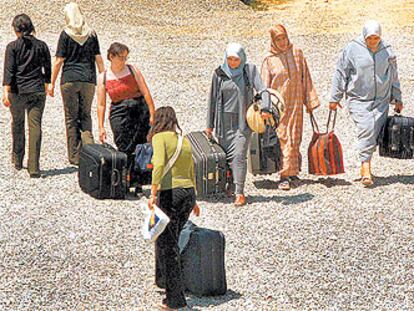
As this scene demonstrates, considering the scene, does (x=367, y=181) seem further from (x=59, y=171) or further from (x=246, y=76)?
(x=59, y=171)

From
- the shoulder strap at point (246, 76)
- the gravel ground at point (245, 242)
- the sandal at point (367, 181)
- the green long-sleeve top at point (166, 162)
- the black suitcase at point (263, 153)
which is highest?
the shoulder strap at point (246, 76)

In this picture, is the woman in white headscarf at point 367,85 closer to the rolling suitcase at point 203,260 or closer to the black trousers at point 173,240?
the rolling suitcase at point 203,260

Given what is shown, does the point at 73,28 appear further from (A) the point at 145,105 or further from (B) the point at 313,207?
(B) the point at 313,207

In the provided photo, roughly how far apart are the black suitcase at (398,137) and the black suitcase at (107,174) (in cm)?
285

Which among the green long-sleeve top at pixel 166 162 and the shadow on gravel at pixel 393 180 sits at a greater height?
the green long-sleeve top at pixel 166 162

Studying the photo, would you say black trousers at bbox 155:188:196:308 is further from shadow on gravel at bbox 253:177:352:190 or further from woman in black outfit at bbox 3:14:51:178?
woman in black outfit at bbox 3:14:51:178

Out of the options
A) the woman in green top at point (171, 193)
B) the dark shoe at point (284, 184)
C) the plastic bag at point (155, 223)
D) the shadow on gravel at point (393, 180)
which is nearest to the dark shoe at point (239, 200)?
the dark shoe at point (284, 184)

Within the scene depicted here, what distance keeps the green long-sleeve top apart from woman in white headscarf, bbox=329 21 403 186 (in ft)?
12.8

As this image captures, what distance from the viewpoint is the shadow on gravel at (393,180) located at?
1148 cm

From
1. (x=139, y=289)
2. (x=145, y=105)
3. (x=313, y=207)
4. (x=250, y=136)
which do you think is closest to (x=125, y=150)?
(x=145, y=105)

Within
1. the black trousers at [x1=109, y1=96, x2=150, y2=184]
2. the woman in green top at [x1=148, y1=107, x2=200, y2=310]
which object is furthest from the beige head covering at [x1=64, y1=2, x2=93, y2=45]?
the woman in green top at [x1=148, y1=107, x2=200, y2=310]

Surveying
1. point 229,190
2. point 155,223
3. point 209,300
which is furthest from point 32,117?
point 155,223

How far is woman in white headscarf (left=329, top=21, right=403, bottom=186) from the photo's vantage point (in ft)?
36.7

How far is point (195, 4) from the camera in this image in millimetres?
26562
